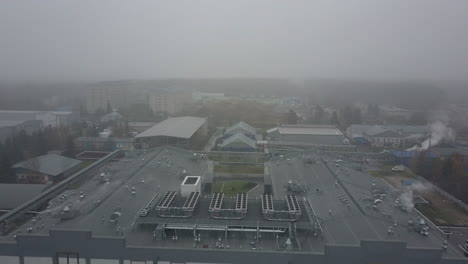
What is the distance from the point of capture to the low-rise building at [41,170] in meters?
7.34

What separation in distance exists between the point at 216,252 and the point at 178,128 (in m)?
8.13

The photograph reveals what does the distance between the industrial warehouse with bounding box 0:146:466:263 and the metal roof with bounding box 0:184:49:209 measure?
109cm

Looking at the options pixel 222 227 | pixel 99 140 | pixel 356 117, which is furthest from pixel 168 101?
pixel 222 227

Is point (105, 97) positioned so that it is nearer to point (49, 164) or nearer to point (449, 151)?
point (49, 164)

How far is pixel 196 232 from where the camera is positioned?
11.7 ft

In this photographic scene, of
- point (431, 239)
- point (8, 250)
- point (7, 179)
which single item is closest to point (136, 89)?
point (7, 179)

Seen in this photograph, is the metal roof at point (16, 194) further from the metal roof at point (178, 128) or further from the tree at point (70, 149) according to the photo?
the metal roof at point (178, 128)

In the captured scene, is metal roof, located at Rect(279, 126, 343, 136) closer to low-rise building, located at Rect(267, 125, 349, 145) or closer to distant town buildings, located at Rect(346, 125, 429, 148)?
low-rise building, located at Rect(267, 125, 349, 145)

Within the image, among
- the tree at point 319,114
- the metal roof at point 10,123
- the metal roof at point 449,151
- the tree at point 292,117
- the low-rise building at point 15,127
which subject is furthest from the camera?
the tree at point 319,114

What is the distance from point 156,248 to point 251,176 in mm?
4949

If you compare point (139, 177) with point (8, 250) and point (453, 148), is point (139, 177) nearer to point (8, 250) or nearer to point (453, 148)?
point (8, 250)

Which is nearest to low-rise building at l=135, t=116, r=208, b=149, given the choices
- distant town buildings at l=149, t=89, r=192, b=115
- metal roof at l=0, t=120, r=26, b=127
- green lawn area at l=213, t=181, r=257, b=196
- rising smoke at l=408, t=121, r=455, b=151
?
green lawn area at l=213, t=181, r=257, b=196

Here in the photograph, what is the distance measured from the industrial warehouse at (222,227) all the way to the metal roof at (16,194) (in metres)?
1.09

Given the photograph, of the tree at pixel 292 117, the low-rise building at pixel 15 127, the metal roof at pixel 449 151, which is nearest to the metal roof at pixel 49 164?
the low-rise building at pixel 15 127
